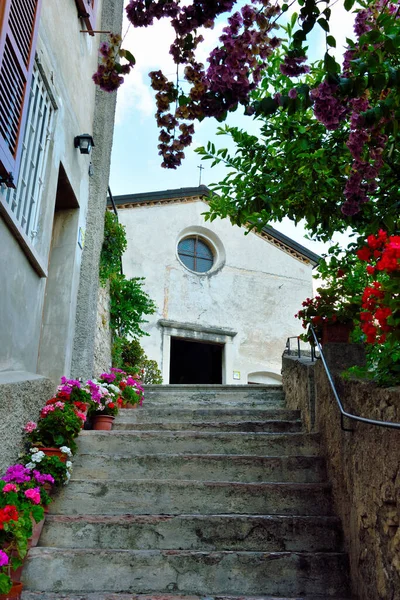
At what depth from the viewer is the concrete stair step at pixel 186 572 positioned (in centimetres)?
307

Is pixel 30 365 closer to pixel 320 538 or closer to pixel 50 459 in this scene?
pixel 50 459

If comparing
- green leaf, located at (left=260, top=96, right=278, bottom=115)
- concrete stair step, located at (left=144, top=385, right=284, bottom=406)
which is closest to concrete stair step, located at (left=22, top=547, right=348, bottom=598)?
green leaf, located at (left=260, top=96, right=278, bottom=115)

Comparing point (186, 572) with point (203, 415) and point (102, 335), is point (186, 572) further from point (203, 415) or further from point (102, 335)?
point (102, 335)

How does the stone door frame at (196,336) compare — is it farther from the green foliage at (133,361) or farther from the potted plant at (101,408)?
the potted plant at (101,408)

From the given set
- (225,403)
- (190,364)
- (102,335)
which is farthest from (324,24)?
(190,364)

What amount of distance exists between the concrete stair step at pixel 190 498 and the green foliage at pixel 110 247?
A: 11.4 feet

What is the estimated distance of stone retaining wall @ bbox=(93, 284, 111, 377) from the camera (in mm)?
6730

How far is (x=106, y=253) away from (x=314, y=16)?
16.4ft

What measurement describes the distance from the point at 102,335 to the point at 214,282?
773cm

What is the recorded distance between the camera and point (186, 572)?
3148 millimetres

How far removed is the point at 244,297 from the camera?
48.7 feet

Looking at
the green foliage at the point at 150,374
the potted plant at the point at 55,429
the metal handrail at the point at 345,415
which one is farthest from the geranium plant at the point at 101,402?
the green foliage at the point at 150,374

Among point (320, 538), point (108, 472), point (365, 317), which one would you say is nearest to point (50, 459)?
point (108, 472)

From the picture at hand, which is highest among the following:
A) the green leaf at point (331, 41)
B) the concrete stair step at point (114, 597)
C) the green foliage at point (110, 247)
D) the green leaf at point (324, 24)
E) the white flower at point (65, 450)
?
the green foliage at point (110, 247)
